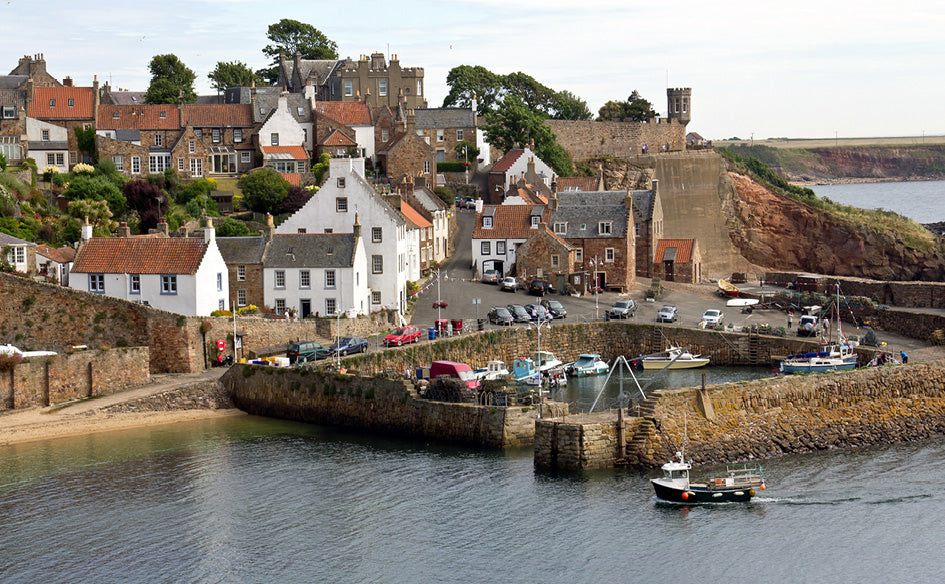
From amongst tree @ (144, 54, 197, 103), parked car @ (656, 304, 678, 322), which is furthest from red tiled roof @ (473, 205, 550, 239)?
tree @ (144, 54, 197, 103)

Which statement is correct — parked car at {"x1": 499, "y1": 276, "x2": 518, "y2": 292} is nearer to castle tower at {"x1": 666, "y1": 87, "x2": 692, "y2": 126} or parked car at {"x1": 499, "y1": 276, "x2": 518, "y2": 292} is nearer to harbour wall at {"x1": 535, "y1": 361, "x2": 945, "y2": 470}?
harbour wall at {"x1": 535, "y1": 361, "x2": 945, "y2": 470}

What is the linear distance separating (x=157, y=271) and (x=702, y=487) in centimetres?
2929

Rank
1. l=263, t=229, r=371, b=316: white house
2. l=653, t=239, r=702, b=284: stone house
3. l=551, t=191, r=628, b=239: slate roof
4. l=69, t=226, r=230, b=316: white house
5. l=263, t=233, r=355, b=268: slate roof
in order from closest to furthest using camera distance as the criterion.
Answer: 1. l=69, t=226, r=230, b=316: white house
2. l=263, t=229, r=371, b=316: white house
3. l=263, t=233, r=355, b=268: slate roof
4. l=551, t=191, r=628, b=239: slate roof
5. l=653, t=239, r=702, b=284: stone house

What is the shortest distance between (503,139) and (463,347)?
167 feet

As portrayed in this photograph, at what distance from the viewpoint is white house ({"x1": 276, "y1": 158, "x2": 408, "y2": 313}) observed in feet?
218

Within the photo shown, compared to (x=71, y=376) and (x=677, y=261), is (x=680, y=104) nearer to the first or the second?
(x=677, y=261)

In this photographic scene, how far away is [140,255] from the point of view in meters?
59.6

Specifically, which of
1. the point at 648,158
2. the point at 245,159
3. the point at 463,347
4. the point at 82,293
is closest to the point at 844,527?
the point at 463,347

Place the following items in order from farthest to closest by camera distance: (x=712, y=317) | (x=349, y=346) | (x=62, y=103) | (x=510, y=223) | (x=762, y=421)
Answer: (x=62, y=103), (x=510, y=223), (x=712, y=317), (x=349, y=346), (x=762, y=421)

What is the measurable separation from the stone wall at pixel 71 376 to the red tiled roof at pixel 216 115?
4352 cm

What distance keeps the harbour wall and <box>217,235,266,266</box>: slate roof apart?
966 inches

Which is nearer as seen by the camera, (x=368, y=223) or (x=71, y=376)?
(x=71, y=376)

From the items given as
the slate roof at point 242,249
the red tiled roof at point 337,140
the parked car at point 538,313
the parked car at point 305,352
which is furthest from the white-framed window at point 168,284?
the red tiled roof at point 337,140

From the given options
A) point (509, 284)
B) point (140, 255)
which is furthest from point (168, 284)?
point (509, 284)
